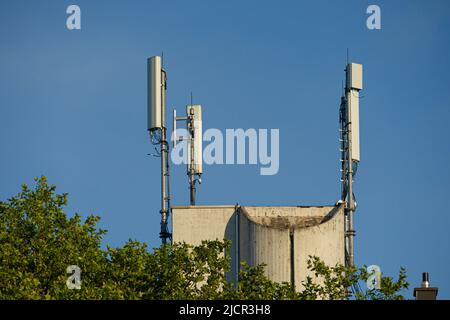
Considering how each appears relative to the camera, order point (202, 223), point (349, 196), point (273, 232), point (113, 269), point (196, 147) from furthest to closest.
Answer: point (196, 147), point (349, 196), point (202, 223), point (273, 232), point (113, 269)

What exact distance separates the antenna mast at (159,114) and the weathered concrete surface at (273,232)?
3354 mm

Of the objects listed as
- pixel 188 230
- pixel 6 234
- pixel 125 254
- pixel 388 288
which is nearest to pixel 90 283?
pixel 125 254

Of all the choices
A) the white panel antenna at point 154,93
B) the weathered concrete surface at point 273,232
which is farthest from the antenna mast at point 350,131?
the white panel antenna at point 154,93

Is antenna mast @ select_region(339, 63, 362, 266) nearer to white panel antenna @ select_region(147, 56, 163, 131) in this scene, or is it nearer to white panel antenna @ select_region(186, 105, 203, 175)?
white panel antenna @ select_region(186, 105, 203, 175)

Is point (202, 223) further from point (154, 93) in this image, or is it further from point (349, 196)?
point (349, 196)

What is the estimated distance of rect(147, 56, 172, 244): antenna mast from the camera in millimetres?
102750

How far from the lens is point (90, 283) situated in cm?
7231

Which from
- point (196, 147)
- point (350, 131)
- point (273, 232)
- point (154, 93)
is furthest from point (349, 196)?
point (154, 93)

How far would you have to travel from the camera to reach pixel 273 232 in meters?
95.0

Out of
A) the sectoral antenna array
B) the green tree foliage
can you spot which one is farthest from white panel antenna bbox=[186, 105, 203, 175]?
the green tree foliage

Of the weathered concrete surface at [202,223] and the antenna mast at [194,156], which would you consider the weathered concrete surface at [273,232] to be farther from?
the antenna mast at [194,156]

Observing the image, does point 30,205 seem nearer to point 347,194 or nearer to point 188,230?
point 188,230

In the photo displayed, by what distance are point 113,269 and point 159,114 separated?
107 ft

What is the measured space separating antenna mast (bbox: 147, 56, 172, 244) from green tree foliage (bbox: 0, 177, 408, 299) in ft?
73.8
